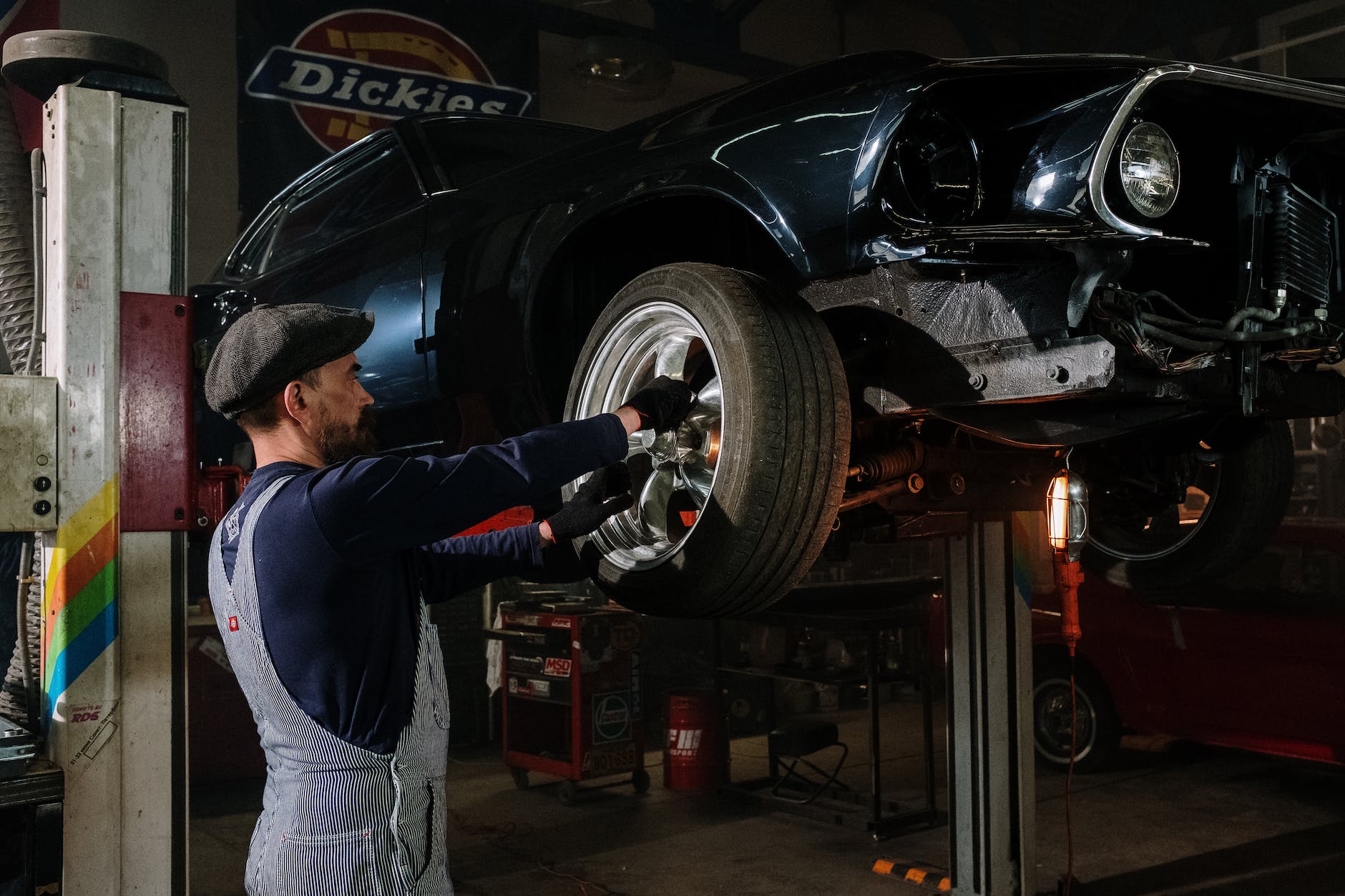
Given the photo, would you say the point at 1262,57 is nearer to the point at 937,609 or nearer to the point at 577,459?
the point at 937,609

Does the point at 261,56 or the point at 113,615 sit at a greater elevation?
the point at 261,56

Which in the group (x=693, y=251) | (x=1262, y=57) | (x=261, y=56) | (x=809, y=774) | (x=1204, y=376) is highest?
(x=1262, y=57)

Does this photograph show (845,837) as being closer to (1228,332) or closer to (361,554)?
(1228,332)

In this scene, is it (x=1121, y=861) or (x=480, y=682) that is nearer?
(x=1121, y=861)

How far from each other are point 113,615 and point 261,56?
268 inches

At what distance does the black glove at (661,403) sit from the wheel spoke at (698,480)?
146 millimetres

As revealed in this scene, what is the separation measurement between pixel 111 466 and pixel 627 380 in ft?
3.02

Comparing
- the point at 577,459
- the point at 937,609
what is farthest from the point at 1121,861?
the point at 577,459

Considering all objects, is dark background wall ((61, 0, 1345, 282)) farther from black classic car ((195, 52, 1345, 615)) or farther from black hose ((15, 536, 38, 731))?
black hose ((15, 536, 38, 731))

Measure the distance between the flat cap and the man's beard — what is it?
0.10 metres

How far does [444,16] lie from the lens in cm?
816

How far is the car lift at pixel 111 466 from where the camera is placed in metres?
1.64

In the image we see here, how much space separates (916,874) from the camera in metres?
4.63

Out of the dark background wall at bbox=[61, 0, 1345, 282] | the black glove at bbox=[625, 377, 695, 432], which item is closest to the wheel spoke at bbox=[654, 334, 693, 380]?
the black glove at bbox=[625, 377, 695, 432]
